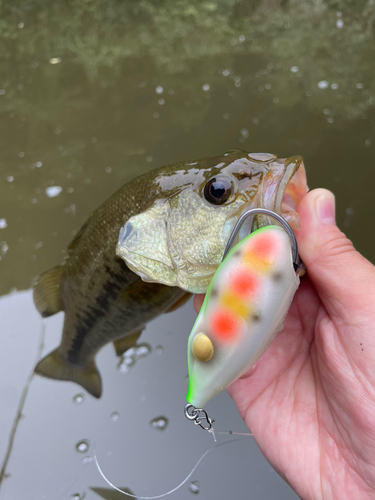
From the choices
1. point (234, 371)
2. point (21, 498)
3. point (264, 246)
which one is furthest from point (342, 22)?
point (21, 498)

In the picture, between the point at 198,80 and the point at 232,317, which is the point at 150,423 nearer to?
the point at 232,317

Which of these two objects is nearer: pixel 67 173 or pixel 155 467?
pixel 155 467

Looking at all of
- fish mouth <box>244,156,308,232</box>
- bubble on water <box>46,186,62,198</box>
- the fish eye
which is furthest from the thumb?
bubble on water <box>46,186,62,198</box>

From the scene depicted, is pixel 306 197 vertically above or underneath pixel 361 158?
above

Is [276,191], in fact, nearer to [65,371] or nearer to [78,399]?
[65,371]

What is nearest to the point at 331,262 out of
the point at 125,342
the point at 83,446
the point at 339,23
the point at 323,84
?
the point at 125,342

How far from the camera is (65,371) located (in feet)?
4.96

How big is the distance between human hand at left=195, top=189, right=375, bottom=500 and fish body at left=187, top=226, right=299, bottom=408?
0.32 metres

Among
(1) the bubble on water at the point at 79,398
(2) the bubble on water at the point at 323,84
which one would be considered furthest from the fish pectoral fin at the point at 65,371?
(2) the bubble on water at the point at 323,84

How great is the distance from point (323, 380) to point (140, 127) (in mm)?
1790

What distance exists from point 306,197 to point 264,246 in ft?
1.32

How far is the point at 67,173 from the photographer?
82.3 inches

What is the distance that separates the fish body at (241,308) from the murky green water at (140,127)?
3.26ft

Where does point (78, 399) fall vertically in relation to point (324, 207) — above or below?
below
